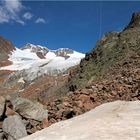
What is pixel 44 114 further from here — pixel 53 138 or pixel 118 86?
pixel 53 138

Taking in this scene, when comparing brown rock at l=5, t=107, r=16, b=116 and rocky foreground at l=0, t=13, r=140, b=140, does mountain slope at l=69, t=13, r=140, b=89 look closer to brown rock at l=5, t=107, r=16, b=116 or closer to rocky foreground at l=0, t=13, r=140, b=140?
rocky foreground at l=0, t=13, r=140, b=140

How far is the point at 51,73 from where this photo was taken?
10262 centimetres

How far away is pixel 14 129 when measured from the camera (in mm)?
19156

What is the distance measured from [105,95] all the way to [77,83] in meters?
16.7

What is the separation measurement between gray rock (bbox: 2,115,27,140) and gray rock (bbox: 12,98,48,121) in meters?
2.93

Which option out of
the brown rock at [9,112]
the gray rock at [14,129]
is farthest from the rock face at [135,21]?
the gray rock at [14,129]

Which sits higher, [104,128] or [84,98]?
[84,98]

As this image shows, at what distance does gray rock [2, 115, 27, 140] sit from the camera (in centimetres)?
1887

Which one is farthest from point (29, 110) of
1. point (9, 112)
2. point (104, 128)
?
point (104, 128)

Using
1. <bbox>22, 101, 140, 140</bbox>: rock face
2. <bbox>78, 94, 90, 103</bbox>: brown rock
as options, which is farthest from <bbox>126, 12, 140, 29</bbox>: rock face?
<bbox>22, 101, 140, 140</bbox>: rock face

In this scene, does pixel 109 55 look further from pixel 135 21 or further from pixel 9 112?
pixel 9 112

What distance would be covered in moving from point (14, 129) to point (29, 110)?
443 centimetres

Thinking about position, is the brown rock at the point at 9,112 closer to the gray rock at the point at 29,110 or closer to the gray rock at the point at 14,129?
the gray rock at the point at 29,110

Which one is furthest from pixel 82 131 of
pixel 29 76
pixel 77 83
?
pixel 29 76
